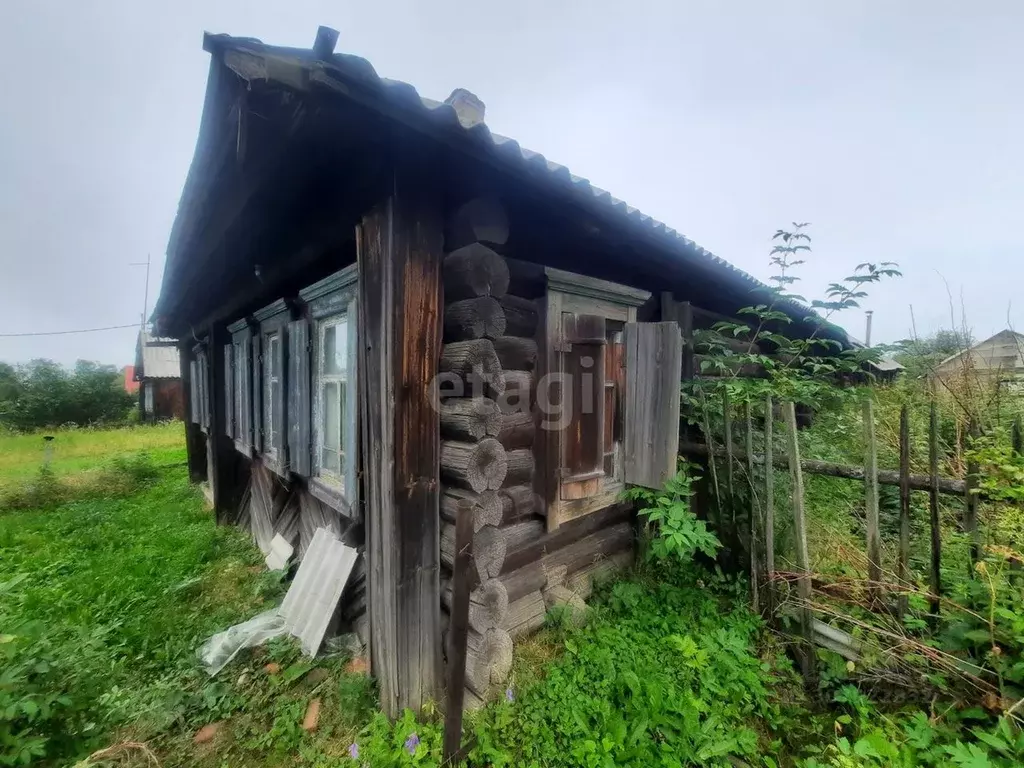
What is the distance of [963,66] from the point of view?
9008mm

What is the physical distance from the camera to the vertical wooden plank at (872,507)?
98.3 inches

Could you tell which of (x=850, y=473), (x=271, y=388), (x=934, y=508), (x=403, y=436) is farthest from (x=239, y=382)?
(x=934, y=508)

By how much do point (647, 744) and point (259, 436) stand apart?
4227mm

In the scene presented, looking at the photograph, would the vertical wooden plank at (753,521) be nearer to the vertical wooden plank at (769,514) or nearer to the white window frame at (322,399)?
the vertical wooden plank at (769,514)

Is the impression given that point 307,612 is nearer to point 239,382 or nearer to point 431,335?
point 431,335

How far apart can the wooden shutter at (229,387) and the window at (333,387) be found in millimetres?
2808

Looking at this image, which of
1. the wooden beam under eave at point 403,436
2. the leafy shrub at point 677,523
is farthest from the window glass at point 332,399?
the leafy shrub at point 677,523

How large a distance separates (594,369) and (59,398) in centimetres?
2995

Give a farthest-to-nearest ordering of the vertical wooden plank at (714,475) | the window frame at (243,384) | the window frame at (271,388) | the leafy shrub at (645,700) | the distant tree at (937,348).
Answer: the window frame at (243,384)
the distant tree at (937,348)
the window frame at (271,388)
the vertical wooden plank at (714,475)
the leafy shrub at (645,700)

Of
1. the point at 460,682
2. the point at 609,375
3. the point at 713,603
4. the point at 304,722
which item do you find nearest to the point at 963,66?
the point at 609,375

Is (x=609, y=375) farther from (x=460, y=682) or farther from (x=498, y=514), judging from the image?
(x=460, y=682)

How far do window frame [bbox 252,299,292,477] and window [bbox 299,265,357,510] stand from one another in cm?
27

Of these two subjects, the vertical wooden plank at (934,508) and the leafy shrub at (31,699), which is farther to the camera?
the vertical wooden plank at (934,508)

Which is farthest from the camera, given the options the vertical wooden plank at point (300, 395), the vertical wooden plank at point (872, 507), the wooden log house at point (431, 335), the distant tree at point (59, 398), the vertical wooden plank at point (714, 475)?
the distant tree at point (59, 398)
